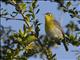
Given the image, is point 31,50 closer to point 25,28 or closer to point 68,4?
point 25,28

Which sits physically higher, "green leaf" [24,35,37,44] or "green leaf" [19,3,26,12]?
"green leaf" [19,3,26,12]

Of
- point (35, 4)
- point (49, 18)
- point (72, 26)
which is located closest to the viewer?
point (35, 4)

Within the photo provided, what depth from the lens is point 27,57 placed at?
2547 millimetres

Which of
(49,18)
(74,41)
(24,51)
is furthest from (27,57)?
(49,18)

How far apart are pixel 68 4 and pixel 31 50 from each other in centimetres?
63

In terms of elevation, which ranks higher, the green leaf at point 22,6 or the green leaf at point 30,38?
the green leaf at point 22,6

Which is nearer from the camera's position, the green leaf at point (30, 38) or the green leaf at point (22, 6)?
the green leaf at point (30, 38)

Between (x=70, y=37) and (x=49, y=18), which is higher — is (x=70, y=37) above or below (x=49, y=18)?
above

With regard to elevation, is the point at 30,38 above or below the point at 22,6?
below

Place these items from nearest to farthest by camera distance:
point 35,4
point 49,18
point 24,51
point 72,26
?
point 24,51 < point 35,4 < point 72,26 < point 49,18

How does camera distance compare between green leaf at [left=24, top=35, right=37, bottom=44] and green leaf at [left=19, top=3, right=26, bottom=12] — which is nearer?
green leaf at [left=24, top=35, right=37, bottom=44]

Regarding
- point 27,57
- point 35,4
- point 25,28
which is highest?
point 35,4

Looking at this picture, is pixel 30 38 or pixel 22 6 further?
pixel 22 6

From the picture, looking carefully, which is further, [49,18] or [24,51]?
[49,18]
